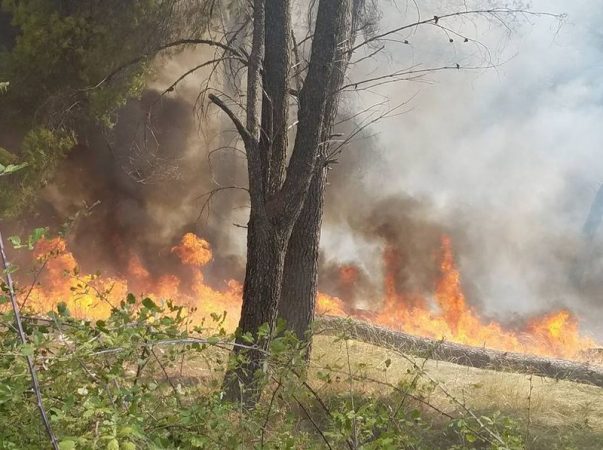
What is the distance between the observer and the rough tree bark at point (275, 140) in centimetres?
593

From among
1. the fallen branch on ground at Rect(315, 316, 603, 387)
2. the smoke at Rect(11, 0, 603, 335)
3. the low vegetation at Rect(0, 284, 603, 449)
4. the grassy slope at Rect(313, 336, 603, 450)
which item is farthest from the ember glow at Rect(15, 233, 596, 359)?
the low vegetation at Rect(0, 284, 603, 449)

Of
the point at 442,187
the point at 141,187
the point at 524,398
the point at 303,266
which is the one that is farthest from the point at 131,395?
the point at 442,187

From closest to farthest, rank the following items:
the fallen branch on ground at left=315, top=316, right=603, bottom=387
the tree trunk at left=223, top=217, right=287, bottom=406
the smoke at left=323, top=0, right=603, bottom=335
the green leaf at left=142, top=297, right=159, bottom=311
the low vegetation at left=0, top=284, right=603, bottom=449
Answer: the low vegetation at left=0, top=284, right=603, bottom=449 < the green leaf at left=142, top=297, right=159, bottom=311 < the tree trunk at left=223, top=217, right=287, bottom=406 < the fallen branch on ground at left=315, top=316, right=603, bottom=387 < the smoke at left=323, top=0, right=603, bottom=335

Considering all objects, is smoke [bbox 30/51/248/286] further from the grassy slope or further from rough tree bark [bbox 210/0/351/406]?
rough tree bark [bbox 210/0/351/406]

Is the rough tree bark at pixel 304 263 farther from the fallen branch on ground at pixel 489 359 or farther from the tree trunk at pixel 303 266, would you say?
the fallen branch on ground at pixel 489 359

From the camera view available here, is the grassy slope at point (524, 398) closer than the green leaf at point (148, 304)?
No

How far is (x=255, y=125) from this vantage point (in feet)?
19.2

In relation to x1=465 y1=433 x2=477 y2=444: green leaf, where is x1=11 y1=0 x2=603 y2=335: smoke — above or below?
above

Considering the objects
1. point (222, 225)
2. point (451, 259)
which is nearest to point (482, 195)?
point (451, 259)

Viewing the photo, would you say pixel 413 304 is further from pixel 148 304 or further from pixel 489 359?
pixel 148 304

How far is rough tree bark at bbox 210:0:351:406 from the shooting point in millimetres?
5934

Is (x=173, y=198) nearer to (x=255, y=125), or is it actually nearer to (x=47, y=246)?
(x=47, y=246)

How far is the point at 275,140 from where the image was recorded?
614cm

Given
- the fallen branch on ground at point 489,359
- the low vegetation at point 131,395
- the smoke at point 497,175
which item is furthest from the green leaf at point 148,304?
the smoke at point 497,175
